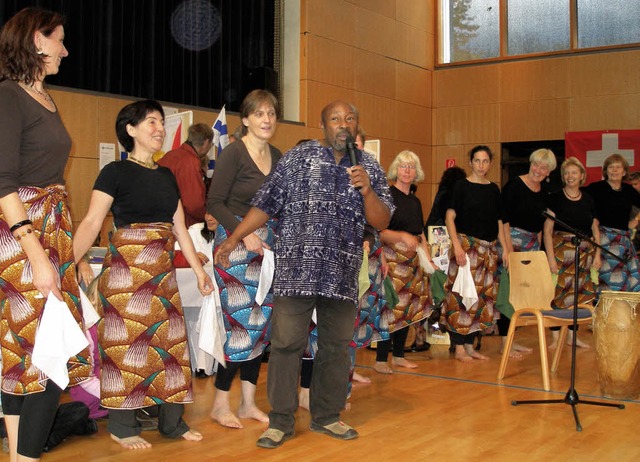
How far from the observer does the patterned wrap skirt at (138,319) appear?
3188 millimetres

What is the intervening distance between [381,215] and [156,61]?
555cm

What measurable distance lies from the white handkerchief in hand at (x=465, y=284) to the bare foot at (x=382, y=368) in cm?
75

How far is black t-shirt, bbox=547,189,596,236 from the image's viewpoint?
6000 mm

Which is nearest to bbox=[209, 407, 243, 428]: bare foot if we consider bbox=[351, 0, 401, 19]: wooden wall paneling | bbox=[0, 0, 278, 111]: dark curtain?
bbox=[0, 0, 278, 111]: dark curtain

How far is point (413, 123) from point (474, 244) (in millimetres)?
5871

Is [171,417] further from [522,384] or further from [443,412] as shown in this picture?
[522,384]

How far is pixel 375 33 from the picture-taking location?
10.4m

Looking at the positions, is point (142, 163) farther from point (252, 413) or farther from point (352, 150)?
point (252, 413)

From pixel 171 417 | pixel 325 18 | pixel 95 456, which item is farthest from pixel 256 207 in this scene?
pixel 325 18

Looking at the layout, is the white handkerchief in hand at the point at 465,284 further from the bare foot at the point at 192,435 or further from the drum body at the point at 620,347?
the bare foot at the point at 192,435

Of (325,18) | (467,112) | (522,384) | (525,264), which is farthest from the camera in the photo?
(467,112)

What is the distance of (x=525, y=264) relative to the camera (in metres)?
5.16

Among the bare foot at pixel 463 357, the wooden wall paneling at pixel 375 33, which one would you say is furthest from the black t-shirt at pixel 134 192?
the wooden wall paneling at pixel 375 33

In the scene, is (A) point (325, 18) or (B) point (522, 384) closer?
(B) point (522, 384)
